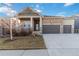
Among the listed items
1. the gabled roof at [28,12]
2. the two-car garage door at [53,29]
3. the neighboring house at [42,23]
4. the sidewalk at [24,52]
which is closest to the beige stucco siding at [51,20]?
the neighboring house at [42,23]

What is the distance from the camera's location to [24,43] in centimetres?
565

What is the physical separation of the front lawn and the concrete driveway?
216 millimetres

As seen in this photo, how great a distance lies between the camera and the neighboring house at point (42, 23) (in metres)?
5.31

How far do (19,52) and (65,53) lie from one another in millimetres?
1429

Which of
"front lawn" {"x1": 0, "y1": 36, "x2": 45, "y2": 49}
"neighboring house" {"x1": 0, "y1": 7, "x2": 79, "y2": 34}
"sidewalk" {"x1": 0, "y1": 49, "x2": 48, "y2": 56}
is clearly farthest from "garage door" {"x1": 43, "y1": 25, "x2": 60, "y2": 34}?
"sidewalk" {"x1": 0, "y1": 49, "x2": 48, "y2": 56}

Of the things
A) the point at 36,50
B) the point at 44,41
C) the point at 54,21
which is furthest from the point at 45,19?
the point at 36,50

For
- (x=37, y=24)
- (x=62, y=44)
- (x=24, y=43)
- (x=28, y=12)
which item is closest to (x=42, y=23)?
(x=37, y=24)

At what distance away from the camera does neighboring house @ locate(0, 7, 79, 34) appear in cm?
531

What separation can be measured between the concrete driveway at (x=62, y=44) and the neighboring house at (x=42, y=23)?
8.5 inches

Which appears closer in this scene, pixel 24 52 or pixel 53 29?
pixel 53 29

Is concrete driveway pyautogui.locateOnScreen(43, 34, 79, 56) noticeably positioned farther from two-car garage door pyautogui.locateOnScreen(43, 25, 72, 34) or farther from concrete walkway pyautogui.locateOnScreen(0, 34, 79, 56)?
two-car garage door pyautogui.locateOnScreen(43, 25, 72, 34)

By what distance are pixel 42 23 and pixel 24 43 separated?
0.89 meters

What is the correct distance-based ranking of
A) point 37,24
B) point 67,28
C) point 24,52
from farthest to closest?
point 24,52
point 67,28
point 37,24

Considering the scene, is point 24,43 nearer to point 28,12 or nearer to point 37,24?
point 37,24
